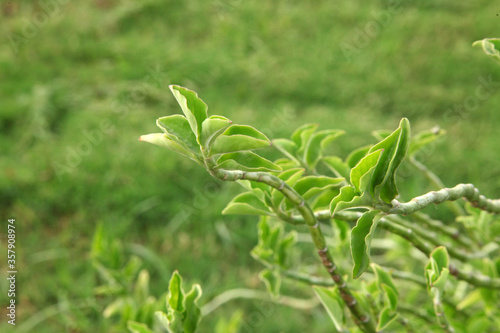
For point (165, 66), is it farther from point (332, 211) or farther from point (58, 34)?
point (332, 211)

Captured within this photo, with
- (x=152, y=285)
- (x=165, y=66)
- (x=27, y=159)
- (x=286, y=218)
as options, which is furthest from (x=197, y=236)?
(x=286, y=218)

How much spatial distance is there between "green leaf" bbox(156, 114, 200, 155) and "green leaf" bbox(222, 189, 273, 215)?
115 mm

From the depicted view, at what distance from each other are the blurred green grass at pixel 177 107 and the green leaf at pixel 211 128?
4.25 ft

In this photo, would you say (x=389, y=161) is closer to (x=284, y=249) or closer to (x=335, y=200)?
(x=335, y=200)

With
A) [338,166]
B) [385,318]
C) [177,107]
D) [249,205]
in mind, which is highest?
[177,107]

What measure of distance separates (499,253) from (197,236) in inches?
41.2

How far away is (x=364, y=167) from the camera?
58 cm

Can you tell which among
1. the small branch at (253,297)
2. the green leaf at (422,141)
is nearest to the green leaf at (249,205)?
the green leaf at (422,141)

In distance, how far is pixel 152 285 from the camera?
1.91 metres

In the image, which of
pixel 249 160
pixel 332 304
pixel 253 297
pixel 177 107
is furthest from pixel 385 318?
pixel 177 107

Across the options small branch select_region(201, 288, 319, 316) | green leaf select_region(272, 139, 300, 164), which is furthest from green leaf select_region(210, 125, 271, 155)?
small branch select_region(201, 288, 319, 316)

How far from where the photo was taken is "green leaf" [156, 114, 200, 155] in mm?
585

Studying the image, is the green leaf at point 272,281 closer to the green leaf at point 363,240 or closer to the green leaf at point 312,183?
the green leaf at point 312,183

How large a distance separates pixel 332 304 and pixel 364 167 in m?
0.27
